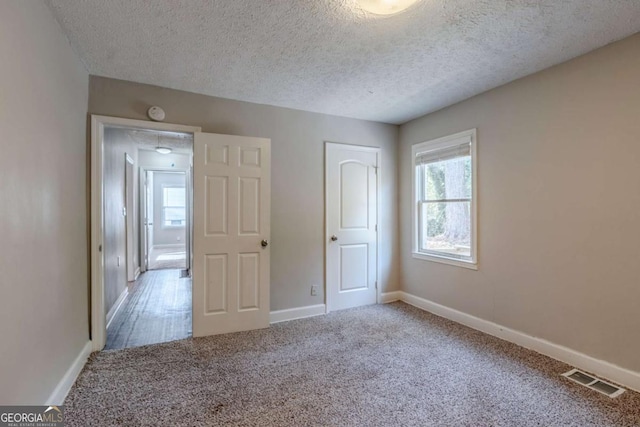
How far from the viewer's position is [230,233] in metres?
3.23

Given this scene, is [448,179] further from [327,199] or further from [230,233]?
[230,233]

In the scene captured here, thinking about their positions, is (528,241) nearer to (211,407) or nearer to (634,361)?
(634,361)

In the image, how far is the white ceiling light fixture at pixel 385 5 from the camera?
5.81 ft


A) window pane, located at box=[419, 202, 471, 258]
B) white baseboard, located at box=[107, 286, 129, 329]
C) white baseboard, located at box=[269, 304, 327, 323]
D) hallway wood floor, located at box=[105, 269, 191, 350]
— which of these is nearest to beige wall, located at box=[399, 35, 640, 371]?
window pane, located at box=[419, 202, 471, 258]

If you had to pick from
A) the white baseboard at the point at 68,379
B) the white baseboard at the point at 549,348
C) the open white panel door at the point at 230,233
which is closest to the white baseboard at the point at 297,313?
the open white panel door at the point at 230,233

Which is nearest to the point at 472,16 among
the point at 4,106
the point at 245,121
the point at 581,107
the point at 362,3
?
the point at 362,3

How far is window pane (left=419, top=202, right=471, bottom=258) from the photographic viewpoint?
136 inches

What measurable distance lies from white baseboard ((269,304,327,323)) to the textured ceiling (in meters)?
2.39

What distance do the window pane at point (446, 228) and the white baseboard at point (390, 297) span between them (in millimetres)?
751

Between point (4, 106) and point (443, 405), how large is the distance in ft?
9.29

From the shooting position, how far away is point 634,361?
84.6 inches

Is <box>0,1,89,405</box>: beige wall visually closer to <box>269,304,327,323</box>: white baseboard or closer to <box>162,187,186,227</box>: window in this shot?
<box>269,304,327,323</box>: white baseboard

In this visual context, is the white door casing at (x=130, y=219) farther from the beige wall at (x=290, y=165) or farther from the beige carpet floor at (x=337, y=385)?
the beige carpet floor at (x=337, y=385)

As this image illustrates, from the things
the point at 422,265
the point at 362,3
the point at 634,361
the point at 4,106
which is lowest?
the point at 634,361
